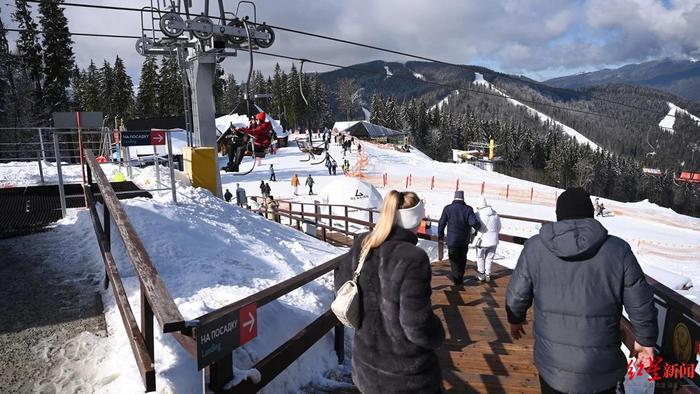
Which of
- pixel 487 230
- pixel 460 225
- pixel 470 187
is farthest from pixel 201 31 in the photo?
pixel 470 187

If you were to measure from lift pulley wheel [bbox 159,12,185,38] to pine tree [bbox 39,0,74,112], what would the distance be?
43.4 m

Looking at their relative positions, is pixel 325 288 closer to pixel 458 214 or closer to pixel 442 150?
pixel 458 214

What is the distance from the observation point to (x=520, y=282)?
2906mm

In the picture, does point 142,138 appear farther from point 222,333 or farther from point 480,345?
point 480,345

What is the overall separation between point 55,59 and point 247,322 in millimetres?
52615

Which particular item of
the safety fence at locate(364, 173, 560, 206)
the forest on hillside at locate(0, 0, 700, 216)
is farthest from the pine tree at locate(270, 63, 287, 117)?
the safety fence at locate(364, 173, 560, 206)

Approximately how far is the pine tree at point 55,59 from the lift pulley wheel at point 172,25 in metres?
43.4

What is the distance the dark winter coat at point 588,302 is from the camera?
257 cm

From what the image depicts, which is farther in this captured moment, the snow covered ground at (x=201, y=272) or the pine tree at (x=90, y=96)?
the pine tree at (x=90, y=96)

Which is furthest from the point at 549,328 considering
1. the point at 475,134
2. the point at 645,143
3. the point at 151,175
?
the point at 645,143

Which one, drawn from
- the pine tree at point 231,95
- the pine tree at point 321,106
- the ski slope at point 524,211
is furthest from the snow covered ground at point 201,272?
the pine tree at point 231,95

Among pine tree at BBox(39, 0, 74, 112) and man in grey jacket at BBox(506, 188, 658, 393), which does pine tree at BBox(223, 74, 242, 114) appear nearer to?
pine tree at BBox(39, 0, 74, 112)

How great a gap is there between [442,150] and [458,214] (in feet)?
330

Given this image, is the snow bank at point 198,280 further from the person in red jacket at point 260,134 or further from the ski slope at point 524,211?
the ski slope at point 524,211
